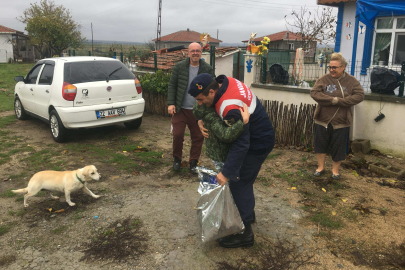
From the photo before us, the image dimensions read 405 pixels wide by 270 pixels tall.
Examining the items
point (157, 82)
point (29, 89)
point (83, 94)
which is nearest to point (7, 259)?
point (83, 94)

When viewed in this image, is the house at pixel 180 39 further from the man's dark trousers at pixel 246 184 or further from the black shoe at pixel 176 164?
the man's dark trousers at pixel 246 184

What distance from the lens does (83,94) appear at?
20.8 ft

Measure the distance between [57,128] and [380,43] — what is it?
943cm

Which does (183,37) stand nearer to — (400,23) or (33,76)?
(400,23)

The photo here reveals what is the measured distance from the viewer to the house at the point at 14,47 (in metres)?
40.3

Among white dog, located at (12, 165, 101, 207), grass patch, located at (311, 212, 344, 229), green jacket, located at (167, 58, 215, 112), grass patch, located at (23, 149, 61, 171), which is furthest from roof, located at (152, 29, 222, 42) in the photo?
grass patch, located at (311, 212, 344, 229)

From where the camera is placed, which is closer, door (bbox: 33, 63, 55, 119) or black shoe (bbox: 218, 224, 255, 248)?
black shoe (bbox: 218, 224, 255, 248)

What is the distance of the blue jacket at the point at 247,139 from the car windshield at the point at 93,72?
4.35 m

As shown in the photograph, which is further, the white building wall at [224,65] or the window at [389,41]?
the white building wall at [224,65]

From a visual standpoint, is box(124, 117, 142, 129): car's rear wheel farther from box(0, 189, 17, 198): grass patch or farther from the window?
the window

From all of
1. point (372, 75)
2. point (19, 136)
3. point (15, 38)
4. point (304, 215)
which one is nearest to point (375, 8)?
point (372, 75)

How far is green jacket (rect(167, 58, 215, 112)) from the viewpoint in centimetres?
500

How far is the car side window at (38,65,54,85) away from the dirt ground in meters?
1.70

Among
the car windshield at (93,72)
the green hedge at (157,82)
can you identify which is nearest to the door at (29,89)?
the car windshield at (93,72)
